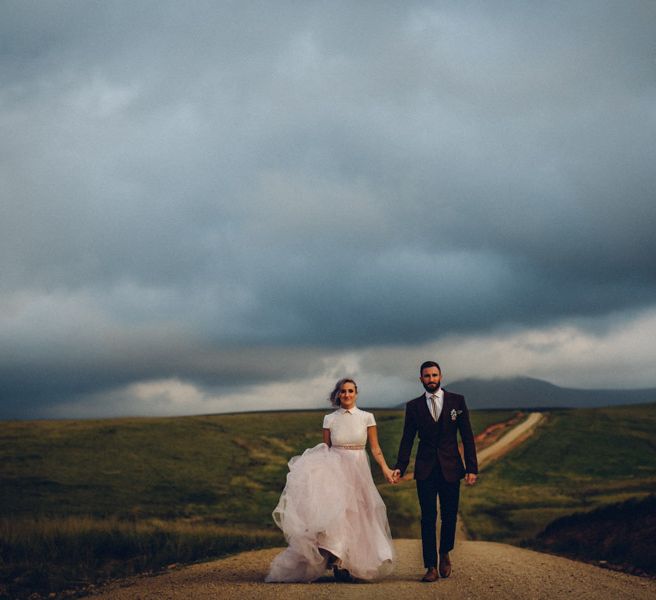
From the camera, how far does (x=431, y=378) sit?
12.0 metres

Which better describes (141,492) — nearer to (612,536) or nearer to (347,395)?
(612,536)

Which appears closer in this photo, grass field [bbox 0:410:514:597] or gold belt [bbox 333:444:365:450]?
gold belt [bbox 333:444:365:450]

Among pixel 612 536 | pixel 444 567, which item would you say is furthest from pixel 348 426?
pixel 612 536

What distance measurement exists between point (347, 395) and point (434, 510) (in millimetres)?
2433

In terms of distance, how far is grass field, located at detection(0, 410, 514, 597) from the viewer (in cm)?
1884

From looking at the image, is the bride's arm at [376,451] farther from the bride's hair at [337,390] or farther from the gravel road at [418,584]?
the gravel road at [418,584]

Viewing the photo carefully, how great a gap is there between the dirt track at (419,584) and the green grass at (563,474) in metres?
11.4

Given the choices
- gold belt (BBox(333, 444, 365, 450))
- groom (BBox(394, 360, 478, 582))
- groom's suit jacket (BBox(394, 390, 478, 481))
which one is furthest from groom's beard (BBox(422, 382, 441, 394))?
gold belt (BBox(333, 444, 365, 450))

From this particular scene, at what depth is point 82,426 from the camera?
226 feet

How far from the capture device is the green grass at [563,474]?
115ft

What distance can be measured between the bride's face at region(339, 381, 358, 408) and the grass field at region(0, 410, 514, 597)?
803 cm

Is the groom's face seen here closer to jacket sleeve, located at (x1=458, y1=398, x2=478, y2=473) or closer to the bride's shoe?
jacket sleeve, located at (x1=458, y1=398, x2=478, y2=473)

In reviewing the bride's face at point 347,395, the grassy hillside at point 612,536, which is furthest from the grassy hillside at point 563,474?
the bride's face at point 347,395

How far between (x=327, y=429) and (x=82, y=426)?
61512mm
